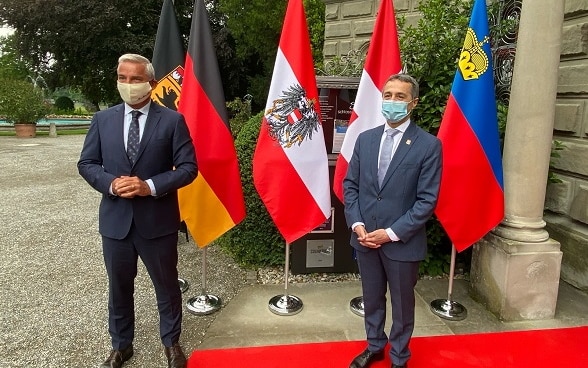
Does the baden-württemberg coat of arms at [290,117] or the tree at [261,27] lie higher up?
the tree at [261,27]

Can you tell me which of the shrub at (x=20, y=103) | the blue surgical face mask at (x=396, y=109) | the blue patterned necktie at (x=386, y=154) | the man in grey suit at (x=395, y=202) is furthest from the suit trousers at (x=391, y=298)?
the shrub at (x=20, y=103)

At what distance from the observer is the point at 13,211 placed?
695 centimetres

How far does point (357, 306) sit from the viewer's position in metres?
3.91

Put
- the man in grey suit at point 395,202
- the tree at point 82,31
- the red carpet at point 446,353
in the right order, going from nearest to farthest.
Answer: the man in grey suit at point 395,202 → the red carpet at point 446,353 → the tree at point 82,31

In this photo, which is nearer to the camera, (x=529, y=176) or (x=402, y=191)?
(x=402, y=191)

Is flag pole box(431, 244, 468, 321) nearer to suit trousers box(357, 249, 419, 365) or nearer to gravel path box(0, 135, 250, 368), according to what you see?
suit trousers box(357, 249, 419, 365)

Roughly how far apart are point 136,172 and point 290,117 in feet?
4.60

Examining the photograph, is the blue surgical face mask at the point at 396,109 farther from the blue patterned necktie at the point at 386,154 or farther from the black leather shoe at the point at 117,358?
the black leather shoe at the point at 117,358

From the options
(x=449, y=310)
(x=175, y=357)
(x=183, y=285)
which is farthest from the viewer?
(x=183, y=285)

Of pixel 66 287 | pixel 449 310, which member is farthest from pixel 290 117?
pixel 66 287

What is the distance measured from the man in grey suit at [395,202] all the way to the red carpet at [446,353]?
13.6 inches

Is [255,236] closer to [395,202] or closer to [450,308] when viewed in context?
[450,308]

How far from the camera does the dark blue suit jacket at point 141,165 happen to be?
2.71 m

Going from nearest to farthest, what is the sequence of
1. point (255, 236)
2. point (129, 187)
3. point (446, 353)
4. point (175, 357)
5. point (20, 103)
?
point (129, 187), point (175, 357), point (446, 353), point (255, 236), point (20, 103)
